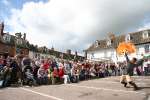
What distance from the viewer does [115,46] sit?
5397cm

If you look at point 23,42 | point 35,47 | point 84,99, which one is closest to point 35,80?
point 84,99

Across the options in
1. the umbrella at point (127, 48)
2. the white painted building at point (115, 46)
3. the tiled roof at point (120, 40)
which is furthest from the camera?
the tiled roof at point (120, 40)

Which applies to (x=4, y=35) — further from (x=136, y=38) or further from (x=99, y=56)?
(x=136, y=38)

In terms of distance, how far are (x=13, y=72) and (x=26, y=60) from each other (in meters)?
1.58

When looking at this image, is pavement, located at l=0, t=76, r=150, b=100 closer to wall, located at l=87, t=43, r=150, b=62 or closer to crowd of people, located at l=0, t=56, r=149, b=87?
crowd of people, located at l=0, t=56, r=149, b=87

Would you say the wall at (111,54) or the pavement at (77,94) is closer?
the pavement at (77,94)

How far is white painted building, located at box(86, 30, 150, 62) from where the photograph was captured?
157 feet

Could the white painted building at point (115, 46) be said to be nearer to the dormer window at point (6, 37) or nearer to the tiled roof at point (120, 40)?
the tiled roof at point (120, 40)

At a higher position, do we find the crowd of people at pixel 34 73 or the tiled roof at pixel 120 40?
the tiled roof at pixel 120 40

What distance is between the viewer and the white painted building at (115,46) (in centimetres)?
4781

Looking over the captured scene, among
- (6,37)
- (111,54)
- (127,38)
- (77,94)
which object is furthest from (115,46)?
(77,94)

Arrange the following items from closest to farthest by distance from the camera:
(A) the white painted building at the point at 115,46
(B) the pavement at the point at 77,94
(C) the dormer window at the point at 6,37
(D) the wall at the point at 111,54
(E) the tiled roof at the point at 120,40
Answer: (B) the pavement at the point at 77,94 < (A) the white painted building at the point at 115,46 < (D) the wall at the point at 111,54 < (E) the tiled roof at the point at 120,40 < (C) the dormer window at the point at 6,37

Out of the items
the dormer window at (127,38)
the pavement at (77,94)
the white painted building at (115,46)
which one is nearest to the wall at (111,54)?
the white painted building at (115,46)

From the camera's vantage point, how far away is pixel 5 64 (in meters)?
15.9
